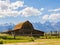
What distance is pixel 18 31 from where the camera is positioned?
7906cm

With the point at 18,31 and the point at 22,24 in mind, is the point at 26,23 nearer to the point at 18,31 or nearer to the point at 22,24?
the point at 22,24

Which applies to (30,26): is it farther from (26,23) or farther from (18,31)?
(18,31)

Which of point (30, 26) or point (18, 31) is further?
point (30, 26)

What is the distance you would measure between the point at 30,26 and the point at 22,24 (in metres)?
3.11

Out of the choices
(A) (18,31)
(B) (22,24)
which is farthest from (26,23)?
(A) (18,31)

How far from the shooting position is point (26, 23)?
85062 millimetres

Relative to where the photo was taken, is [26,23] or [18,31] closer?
[18,31]

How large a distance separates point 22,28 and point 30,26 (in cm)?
384

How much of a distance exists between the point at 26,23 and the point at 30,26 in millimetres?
1884

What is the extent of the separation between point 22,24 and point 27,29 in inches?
134

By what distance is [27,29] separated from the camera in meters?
82.5

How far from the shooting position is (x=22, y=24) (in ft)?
278

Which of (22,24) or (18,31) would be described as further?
(22,24)

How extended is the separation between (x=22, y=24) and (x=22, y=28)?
2.52m
